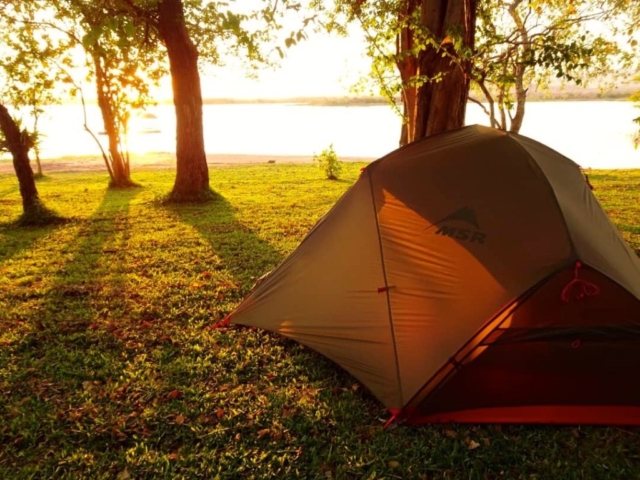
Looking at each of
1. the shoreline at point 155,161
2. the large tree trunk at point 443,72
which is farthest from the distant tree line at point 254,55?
the shoreline at point 155,161

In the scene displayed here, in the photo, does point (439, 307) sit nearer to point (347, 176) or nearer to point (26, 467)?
point (26, 467)

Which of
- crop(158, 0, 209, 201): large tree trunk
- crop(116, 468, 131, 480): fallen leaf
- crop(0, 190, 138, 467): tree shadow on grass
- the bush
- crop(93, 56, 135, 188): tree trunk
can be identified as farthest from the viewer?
the bush

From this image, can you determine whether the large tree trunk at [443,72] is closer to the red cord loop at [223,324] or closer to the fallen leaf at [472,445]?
the red cord loop at [223,324]

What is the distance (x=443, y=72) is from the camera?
5816 millimetres

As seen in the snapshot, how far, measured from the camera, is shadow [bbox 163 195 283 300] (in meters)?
6.55

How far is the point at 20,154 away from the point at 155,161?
2009 centimetres

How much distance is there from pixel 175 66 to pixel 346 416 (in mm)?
10376

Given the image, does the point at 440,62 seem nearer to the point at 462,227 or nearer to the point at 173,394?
the point at 462,227

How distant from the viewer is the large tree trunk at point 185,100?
10891mm

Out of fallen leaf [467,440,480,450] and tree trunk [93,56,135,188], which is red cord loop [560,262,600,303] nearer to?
fallen leaf [467,440,480,450]

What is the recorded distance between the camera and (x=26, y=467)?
2.99 meters

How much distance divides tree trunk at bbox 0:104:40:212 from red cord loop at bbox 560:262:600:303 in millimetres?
9969

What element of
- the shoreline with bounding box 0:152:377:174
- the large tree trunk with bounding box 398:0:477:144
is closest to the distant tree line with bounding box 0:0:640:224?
the large tree trunk with bounding box 398:0:477:144

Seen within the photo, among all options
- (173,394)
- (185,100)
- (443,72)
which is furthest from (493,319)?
(185,100)
